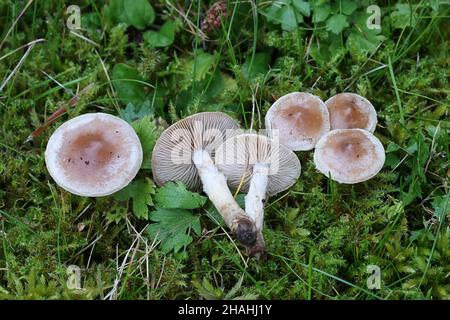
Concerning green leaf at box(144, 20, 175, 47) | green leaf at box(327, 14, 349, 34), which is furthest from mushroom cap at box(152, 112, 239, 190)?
green leaf at box(327, 14, 349, 34)

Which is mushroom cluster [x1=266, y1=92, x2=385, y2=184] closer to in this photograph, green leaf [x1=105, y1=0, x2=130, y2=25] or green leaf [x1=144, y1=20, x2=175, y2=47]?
green leaf [x1=144, y1=20, x2=175, y2=47]

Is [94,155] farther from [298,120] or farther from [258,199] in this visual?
[298,120]

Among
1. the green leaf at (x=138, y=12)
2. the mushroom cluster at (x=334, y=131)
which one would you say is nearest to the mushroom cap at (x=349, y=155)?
the mushroom cluster at (x=334, y=131)

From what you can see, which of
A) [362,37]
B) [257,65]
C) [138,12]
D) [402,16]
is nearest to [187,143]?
[257,65]
